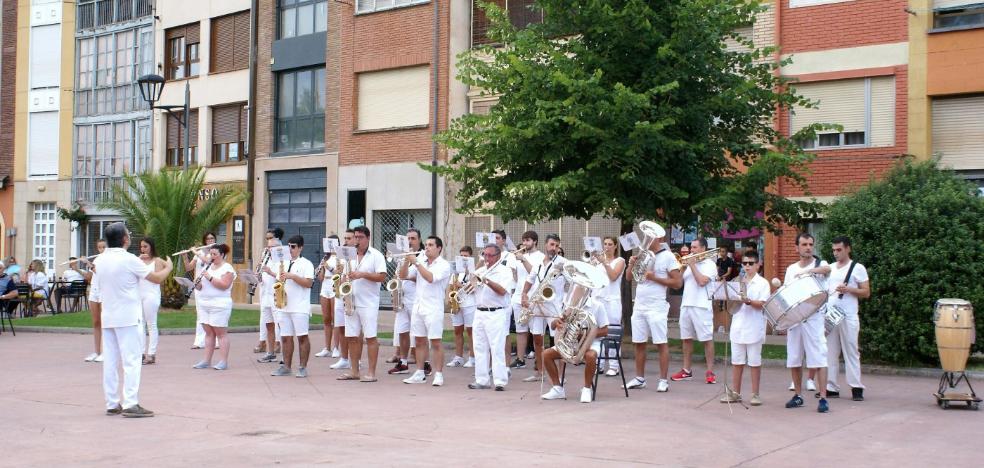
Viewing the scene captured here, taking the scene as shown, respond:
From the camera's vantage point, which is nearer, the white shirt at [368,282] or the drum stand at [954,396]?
the drum stand at [954,396]

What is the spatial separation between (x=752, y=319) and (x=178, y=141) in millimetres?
29074

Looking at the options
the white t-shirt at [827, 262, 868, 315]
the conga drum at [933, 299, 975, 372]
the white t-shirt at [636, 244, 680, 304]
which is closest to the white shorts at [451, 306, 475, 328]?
the white t-shirt at [636, 244, 680, 304]

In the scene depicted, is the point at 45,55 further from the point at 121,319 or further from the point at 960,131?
the point at 121,319

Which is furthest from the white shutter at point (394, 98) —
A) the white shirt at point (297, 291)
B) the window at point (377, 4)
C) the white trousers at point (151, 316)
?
the white shirt at point (297, 291)

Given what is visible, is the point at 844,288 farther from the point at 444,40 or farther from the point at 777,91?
the point at 444,40

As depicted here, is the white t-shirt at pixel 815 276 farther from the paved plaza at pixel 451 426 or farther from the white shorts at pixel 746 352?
the paved plaza at pixel 451 426

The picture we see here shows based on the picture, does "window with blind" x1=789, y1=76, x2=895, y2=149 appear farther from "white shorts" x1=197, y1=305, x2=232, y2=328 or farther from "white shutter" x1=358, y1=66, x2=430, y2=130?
"white shorts" x1=197, y1=305, x2=232, y2=328

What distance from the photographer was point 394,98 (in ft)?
102

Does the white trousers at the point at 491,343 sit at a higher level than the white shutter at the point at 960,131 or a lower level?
lower

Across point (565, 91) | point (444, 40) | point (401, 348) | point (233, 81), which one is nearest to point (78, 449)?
point (401, 348)

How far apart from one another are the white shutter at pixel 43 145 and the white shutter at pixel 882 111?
30634mm

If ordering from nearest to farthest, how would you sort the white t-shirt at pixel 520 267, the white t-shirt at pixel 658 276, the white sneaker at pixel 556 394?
the white sneaker at pixel 556 394 < the white t-shirt at pixel 658 276 < the white t-shirt at pixel 520 267

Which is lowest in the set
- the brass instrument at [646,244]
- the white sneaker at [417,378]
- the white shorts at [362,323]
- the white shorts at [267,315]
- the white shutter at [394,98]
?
the white sneaker at [417,378]

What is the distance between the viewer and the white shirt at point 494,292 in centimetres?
1411
